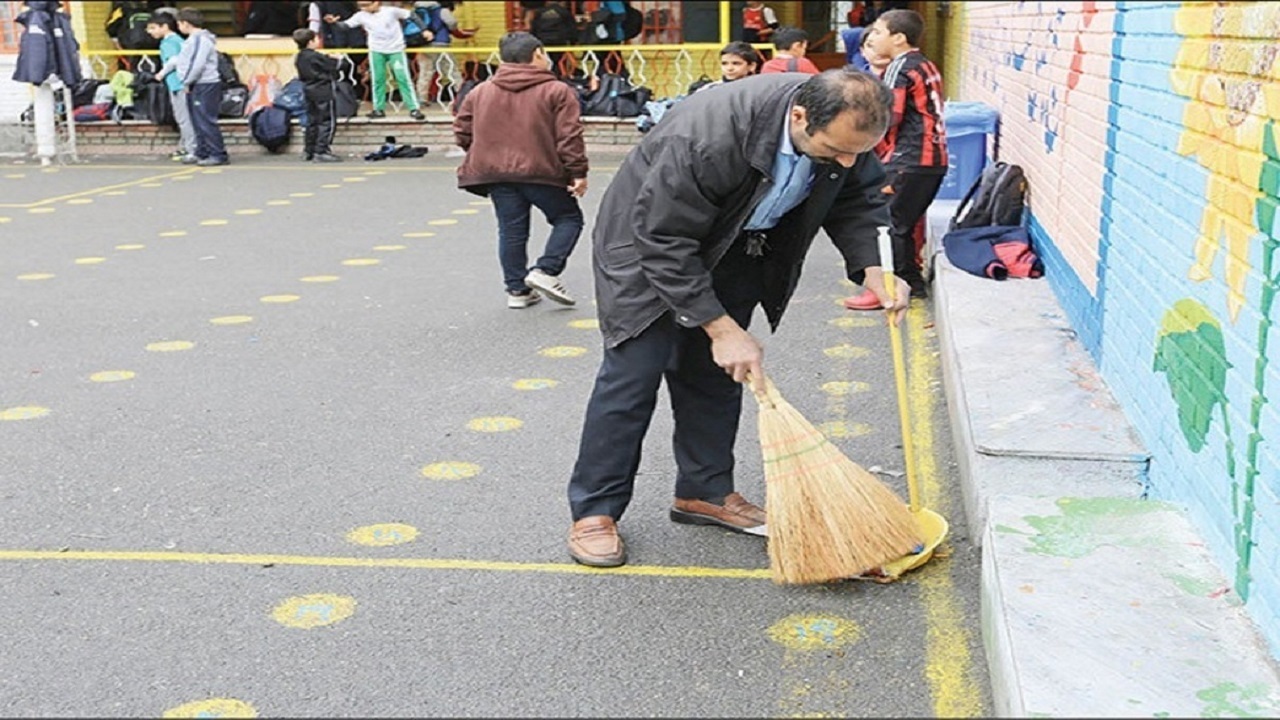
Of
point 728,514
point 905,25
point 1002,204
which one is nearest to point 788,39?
point 905,25

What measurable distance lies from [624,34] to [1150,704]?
1690cm

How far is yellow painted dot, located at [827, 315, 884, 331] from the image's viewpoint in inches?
267

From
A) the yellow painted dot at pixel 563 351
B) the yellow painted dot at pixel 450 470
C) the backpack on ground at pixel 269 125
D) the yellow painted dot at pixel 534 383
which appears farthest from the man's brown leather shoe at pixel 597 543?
the backpack on ground at pixel 269 125

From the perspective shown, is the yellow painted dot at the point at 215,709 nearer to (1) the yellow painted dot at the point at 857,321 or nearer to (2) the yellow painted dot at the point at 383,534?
(2) the yellow painted dot at the point at 383,534

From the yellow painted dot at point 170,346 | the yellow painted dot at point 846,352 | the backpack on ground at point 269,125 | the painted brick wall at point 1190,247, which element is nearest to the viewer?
the painted brick wall at point 1190,247

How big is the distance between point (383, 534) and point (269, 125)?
41.0 feet

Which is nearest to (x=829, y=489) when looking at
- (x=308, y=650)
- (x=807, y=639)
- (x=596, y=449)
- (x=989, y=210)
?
(x=807, y=639)

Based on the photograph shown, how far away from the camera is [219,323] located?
7016mm

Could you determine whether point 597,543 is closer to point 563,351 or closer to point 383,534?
point 383,534

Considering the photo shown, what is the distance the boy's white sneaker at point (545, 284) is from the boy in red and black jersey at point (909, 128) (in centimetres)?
159

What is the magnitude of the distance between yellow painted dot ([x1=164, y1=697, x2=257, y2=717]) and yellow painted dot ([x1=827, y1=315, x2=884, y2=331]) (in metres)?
4.25

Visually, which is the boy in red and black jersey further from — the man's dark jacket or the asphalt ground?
the man's dark jacket

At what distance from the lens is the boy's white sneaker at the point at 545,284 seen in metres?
7.02

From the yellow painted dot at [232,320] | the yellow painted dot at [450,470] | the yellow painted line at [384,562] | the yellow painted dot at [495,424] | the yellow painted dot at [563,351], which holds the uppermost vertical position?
the yellow painted dot at [232,320]
